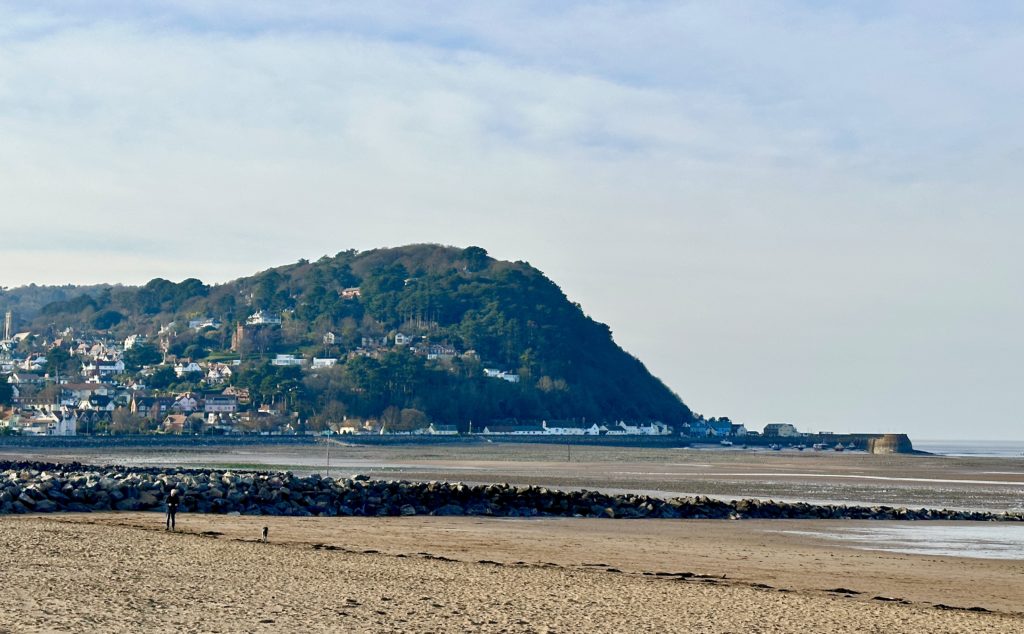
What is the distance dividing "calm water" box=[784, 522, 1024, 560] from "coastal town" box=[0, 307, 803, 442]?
3744 inches

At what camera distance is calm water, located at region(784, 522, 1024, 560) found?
21.7 meters

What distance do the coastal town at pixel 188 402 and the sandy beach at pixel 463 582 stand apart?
9565 centimetres

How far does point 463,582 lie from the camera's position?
15.1 meters

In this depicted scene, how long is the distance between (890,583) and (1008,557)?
5311 millimetres

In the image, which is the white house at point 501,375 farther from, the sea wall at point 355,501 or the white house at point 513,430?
the sea wall at point 355,501

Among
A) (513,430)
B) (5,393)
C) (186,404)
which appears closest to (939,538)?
(5,393)

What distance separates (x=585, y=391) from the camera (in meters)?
190

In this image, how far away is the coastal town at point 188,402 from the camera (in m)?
132

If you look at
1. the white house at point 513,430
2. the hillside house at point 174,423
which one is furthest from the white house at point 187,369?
the white house at point 513,430

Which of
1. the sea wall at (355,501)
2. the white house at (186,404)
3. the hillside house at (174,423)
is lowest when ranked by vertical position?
the sea wall at (355,501)

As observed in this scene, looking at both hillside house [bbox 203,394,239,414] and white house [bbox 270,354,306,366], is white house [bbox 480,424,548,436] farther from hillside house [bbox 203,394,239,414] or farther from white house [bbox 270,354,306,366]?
white house [bbox 270,354,306,366]

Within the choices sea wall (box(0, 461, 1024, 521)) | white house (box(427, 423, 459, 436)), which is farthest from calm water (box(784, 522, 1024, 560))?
white house (box(427, 423, 459, 436))

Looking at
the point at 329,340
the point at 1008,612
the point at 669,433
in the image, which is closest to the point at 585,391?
the point at 669,433

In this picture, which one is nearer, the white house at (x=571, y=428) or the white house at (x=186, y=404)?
the white house at (x=186, y=404)
